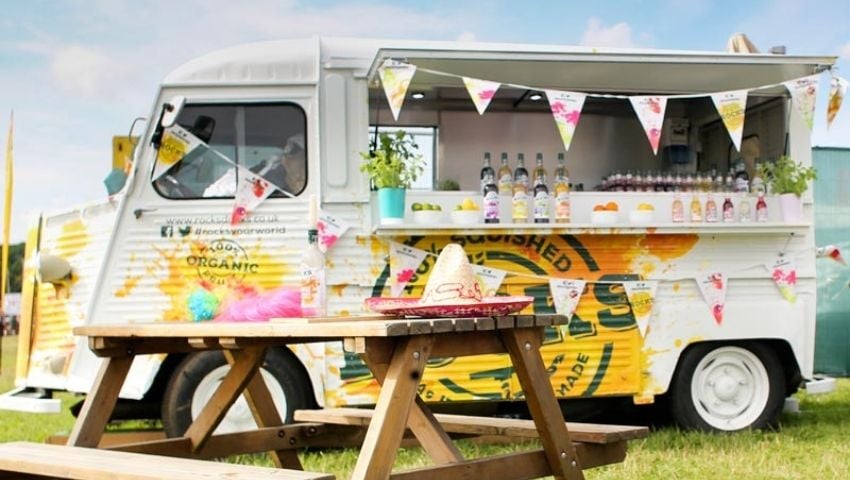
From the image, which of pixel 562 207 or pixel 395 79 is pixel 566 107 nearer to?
pixel 562 207

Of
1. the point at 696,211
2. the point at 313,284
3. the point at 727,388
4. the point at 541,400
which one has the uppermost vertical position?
the point at 696,211

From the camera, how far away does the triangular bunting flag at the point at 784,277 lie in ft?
20.5

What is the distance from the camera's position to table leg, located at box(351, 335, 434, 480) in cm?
277

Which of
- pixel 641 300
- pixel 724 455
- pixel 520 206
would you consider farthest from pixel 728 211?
pixel 724 455

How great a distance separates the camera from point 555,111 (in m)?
5.89

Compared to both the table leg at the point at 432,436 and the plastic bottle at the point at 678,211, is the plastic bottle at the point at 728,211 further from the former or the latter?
the table leg at the point at 432,436

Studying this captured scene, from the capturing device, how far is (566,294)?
6000 millimetres

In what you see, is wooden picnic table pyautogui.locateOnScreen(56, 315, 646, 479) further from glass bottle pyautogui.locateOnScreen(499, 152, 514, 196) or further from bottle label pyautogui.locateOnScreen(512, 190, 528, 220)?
glass bottle pyautogui.locateOnScreen(499, 152, 514, 196)

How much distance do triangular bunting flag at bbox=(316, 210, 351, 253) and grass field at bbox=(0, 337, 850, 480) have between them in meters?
1.19

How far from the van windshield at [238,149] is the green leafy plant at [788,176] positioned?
297 centimetres

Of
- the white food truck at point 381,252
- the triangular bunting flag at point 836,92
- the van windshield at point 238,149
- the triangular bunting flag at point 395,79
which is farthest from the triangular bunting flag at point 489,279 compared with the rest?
the triangular bunting flag at point 836,92

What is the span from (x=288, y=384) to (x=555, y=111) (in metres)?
2.23

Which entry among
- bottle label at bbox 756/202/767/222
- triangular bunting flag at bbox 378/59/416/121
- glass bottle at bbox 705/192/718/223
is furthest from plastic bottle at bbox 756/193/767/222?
triangular bunting flag at bbox 378/59/416/121

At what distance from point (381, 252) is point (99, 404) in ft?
7.56
